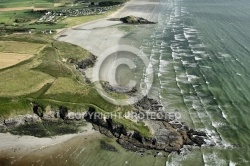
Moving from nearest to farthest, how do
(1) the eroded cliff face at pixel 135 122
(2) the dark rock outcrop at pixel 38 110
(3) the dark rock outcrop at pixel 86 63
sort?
(1) the eroded cliff face at pixel 135 122
(2) the dark rock outcrop at pixel 38 110
(3) the dark rock outcrop at pixel 86 63

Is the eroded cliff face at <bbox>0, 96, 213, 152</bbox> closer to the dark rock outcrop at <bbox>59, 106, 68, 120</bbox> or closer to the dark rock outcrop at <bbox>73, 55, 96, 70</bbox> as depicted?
the dark rock outcrop at <bbox>59, 106, 68, 120</bbox>

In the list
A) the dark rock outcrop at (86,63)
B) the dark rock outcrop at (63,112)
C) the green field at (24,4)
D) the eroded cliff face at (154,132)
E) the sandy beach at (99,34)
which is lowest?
the eroded cliff face at (154,132)

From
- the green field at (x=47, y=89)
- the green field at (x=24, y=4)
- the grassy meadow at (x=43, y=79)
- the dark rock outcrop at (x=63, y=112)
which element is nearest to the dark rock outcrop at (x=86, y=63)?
the grassy meadow at (x=43, y=79)

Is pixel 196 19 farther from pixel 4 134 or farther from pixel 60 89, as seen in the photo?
pixel 4 134

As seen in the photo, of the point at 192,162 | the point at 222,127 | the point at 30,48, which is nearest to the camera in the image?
the point at 192,162

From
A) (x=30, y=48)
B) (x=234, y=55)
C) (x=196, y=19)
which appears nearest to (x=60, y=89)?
(x=30, y=48)

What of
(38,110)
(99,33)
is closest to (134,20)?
(99,33)

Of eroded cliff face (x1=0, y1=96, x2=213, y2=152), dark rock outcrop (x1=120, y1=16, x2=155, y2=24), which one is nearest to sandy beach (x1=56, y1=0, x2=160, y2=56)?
dark rock outcrop (x1=120, y1=16, x2=155, y2=24)

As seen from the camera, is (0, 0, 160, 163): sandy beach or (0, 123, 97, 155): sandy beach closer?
(0, 123, 97, 155): sandy beach

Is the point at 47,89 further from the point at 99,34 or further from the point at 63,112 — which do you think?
the point at 99,34

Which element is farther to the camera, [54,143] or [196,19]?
[196,19]

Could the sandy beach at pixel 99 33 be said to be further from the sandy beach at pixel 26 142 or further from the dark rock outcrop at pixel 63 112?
the sandy beach at pixel 26 142
